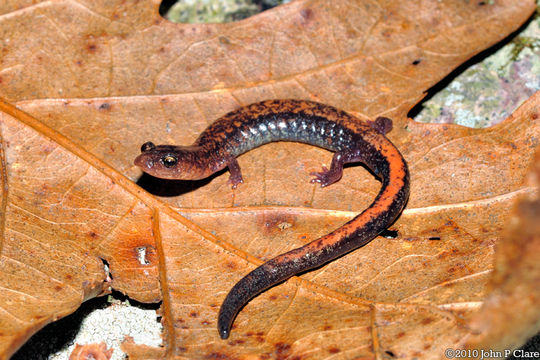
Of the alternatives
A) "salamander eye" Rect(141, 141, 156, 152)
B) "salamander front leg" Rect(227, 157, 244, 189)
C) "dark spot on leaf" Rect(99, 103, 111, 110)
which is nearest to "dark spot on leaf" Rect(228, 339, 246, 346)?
"salamander front leg" Rect(227, 157, 244, 189)

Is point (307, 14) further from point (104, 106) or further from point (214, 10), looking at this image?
point (104, 106)

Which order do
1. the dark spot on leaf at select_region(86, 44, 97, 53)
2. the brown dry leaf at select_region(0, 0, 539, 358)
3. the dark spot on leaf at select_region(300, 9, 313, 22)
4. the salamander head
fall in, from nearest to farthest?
the brown dry leaf at select_region(0, 0, 539, 358) → the salamander head → the dark spot on leaf at select_region(86, 44, 97, 53) → the dark spot on leaf at select_region(300, 9, 313, 22)

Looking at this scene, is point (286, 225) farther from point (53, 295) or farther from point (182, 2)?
point (182, 2)

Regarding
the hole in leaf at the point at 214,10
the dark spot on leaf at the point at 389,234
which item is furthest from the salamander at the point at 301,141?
the hole in leaf at the point at 214,10

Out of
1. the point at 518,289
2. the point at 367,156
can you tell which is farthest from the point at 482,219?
the point at 518,289

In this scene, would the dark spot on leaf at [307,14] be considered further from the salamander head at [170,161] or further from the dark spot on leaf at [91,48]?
the dark spot on leaf at [91,48]

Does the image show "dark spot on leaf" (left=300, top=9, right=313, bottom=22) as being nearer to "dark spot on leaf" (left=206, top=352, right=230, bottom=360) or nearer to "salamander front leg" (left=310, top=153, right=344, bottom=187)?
"salamander front leg" (left=310, top=153, right=344, bottom=187)
